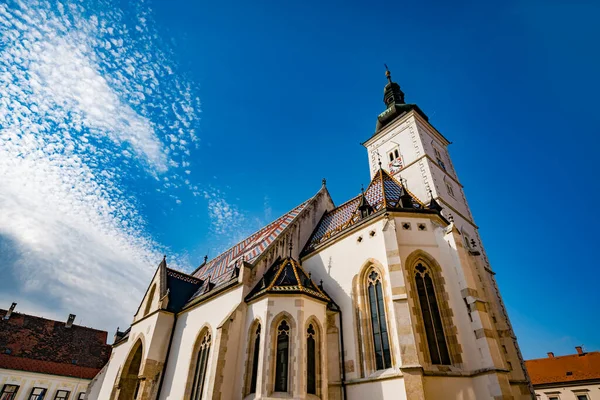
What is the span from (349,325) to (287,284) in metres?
3.07

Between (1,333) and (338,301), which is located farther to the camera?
(1,333)

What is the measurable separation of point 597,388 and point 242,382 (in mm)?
36761

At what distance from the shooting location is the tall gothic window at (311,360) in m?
12.3

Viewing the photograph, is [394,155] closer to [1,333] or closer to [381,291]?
[381,291]

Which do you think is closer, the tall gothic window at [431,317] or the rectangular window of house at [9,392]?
the tall gothic window at [431,317]

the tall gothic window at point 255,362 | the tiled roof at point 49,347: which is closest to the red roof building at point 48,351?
the tiled roof at point 49,347

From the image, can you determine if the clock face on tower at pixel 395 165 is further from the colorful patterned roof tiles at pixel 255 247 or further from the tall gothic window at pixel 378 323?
the tall gothic window at pixel 378 323

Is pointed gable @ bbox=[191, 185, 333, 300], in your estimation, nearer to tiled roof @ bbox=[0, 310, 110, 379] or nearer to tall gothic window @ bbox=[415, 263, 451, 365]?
tall gothic window @ bbox=[415, 263, 451, 365]

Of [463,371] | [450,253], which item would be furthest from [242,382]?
[450,253]

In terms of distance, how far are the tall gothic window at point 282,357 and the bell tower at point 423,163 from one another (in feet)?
34.9

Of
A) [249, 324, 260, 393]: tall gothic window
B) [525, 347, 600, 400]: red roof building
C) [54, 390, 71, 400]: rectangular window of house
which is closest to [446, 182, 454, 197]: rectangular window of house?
[249, 324, 260, 393]: tall gothic window

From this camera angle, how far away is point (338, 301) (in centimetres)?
1488

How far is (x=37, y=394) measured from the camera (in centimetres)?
3053

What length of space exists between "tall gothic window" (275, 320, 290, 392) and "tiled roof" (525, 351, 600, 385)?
36.2 meters
